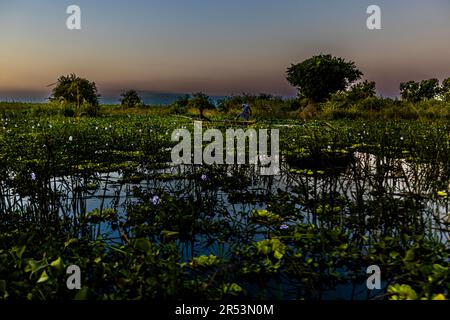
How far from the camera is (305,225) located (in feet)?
9.23

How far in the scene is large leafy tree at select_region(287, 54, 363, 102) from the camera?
1491 inches

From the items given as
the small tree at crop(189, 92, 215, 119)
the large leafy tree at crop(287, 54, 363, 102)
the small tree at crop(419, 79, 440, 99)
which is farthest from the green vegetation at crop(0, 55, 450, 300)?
the small tree at crop(419, 79, 440, 99)

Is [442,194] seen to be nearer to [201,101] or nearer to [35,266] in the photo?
[35,266]

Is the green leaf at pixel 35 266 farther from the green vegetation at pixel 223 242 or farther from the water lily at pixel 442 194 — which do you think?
the water lily at pixel 442 194

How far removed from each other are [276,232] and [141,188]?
6.44 ft

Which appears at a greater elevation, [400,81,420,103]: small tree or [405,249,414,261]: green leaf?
[400,81,420,103]: small tree

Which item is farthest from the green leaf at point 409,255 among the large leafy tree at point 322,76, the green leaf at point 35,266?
the large leafy tree at point 322,76

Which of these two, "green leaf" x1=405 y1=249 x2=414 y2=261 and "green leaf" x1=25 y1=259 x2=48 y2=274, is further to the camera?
"green leaf" x1=405 y1=249 x2=414 y2=261

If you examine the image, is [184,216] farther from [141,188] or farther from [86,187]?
[86,187]

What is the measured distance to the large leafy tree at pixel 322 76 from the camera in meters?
37.9

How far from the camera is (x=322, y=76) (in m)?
37.9

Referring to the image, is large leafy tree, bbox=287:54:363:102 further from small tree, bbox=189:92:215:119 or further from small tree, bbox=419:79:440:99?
small tree, bbox=419:79:440:99

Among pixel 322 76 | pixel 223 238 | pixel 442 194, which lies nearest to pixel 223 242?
pixel 223 238
